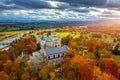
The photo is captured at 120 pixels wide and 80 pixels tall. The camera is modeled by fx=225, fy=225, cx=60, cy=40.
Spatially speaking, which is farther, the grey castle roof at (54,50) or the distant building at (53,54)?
the grey castle roof at (54,50)

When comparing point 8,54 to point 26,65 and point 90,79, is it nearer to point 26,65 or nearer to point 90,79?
point 26,65

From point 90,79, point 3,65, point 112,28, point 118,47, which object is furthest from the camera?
point 112,28

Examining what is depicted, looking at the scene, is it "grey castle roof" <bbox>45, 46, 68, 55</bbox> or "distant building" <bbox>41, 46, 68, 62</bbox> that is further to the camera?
"grey castle roof" <bbox>45, 46, 68, 55</bbox>

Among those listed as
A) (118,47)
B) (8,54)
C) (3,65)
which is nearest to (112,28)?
(118,47)

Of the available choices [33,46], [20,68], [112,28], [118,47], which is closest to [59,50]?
[33,46]

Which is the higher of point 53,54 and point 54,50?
point 54,50

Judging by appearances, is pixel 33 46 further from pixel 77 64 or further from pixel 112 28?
pixel 112 28

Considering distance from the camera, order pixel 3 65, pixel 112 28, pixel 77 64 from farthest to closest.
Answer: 1. pixel 112 28
2. pixel 3 65
3. pixel 77 64

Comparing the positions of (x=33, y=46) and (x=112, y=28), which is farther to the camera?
(x=112, y=28)

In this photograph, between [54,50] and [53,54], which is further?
[54,50]
